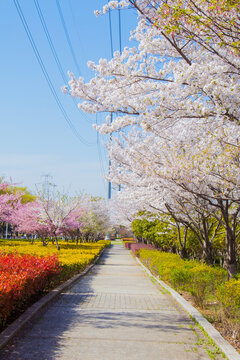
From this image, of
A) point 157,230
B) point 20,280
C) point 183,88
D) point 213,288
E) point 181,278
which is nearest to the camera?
point 183,88

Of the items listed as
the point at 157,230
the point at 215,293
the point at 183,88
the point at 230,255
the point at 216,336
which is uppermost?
the point at 183,88

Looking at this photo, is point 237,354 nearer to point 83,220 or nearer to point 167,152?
point 167,152

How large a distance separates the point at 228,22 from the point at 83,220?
33.7 meters

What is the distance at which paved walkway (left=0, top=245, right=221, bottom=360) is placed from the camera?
525 centimetres

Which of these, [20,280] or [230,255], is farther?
[230,255]

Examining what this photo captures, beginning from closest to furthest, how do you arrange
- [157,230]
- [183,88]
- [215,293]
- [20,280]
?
[183,88] < [20,280] < [215,293] < [157,230]

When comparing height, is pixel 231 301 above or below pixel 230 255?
below

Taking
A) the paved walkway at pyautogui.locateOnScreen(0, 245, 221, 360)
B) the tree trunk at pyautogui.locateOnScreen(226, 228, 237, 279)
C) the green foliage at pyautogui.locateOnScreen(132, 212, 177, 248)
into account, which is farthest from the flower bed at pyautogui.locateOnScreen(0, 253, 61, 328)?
the green foliage at pyautogui.locateOnScreen(132, 212, 177, 248)

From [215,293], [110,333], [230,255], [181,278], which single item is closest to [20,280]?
[110,333]

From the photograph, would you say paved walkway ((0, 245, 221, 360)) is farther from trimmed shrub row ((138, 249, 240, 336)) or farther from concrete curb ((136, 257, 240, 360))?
trimmed shrub row ((138, 249, 240, 336))

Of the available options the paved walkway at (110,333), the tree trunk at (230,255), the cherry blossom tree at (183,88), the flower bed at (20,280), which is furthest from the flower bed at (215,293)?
the flower bed at (20,280)

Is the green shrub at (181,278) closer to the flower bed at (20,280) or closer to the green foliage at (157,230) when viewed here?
the flower bed at (20,280)

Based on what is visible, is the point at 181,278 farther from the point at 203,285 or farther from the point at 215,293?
the point at 215,293

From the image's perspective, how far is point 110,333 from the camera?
249 inches
